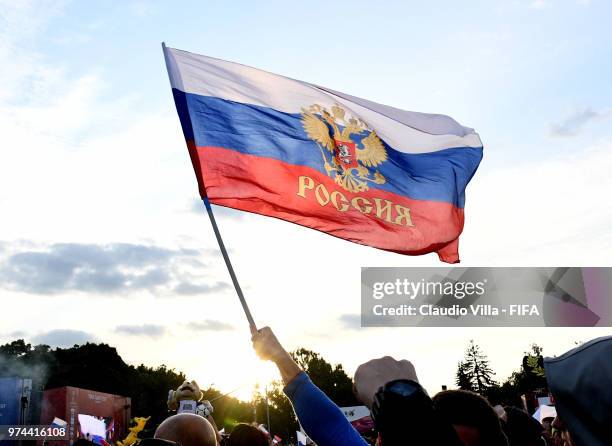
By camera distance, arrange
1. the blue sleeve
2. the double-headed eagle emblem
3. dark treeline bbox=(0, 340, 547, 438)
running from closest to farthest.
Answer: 1. the blue sleeve
2. the double-headed eagle emblem
3. dark treeline bbox=(0, 340, 547, 438)

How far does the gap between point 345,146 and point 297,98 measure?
649 mm

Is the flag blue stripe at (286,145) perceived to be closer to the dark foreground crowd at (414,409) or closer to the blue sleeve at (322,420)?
the dark foreground crowd at (414,409)

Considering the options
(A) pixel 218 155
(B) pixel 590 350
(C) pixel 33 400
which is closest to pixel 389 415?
(B) pixel 590 350

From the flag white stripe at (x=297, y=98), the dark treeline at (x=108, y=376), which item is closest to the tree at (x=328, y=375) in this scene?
the dark treeline at (x=108, y=376)

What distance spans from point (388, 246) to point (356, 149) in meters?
1.03

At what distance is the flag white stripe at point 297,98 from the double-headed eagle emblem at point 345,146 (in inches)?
5.2

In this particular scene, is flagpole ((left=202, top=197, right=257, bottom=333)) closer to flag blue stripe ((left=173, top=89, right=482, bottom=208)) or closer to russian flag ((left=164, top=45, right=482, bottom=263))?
russian flag ((left=164, top=45, right=482, bottom=263))

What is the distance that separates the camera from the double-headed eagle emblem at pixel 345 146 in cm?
692

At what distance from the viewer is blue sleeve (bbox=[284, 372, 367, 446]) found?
3203 mm

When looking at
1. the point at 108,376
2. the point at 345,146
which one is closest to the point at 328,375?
the point at 108,376

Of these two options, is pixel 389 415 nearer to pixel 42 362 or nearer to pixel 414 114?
pixel 414 114

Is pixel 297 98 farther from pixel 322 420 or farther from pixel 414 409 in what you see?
pixel 414 409

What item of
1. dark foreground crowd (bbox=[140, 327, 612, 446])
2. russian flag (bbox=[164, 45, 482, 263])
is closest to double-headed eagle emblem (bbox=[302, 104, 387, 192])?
russian flag (bbox=[164, 45, 482, 263])

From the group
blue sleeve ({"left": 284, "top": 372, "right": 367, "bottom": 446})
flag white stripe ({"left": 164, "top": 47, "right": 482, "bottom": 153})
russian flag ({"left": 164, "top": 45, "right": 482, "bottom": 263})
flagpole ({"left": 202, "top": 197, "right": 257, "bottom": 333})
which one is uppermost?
flag white stripe ({"left": 164, "top": 47, "right": 482, "bottom": 153})
